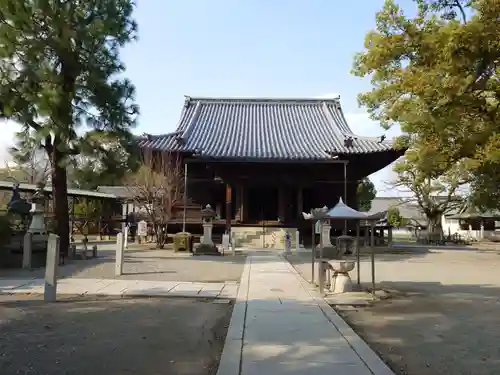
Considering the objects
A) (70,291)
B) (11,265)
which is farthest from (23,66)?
(70,291)

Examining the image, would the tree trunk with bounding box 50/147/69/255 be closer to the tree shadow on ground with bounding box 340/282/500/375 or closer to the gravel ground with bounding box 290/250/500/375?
the gravel ground with bounding box 290/250/500/375

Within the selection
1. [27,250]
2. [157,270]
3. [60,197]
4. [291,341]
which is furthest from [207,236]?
[291,341]

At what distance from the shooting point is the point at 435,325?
23.0 feet

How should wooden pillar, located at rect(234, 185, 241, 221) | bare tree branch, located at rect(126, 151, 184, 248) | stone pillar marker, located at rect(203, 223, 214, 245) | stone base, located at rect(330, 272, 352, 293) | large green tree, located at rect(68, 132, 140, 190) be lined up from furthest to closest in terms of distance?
wooden pillar, located at rect(234, 185, 241, 221)
bare tree branch, located at rect(126, 151, 184, 248)
stone pillar marker, located at rect(203, 223, 214, 245)
large green tree, located at rect(68, 132, 140, 190)
stone base, located at rect(330, 272, 352, 293)

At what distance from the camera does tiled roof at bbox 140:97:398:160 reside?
2606cm

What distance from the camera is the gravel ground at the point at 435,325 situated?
5.08m

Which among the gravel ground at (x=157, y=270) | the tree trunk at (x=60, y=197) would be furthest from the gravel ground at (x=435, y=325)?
the tree trunk at (x=60, y=197)

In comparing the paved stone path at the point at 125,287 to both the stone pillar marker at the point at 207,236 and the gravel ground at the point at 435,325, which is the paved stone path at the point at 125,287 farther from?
the stone pillar marker at the point at 207,236

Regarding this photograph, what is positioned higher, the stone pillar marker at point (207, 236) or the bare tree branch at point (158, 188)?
the bare tree branch at point (158, 188)

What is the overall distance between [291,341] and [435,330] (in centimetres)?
229

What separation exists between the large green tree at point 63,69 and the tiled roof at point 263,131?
9.47 metres

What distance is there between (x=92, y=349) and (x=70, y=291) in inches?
180

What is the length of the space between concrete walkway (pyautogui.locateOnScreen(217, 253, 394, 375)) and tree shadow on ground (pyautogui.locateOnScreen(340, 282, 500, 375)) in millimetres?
327

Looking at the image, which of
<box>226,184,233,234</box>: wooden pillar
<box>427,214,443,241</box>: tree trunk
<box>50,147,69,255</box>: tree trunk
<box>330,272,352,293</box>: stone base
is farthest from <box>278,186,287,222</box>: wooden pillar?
<box>427,214,443,241</box>: tree trunk
